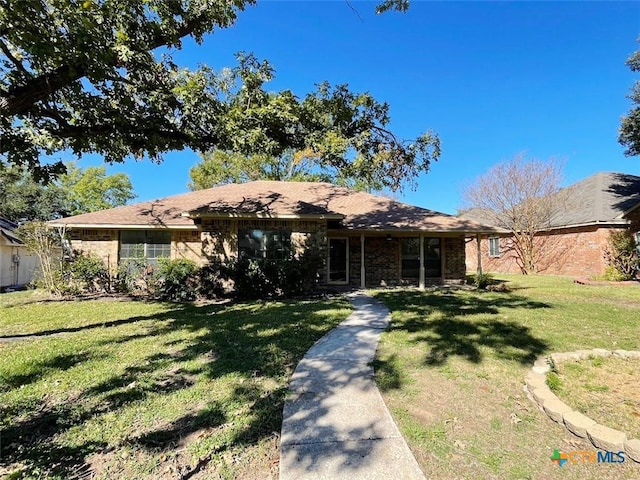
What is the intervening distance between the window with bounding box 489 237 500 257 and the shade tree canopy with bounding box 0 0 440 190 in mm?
16747

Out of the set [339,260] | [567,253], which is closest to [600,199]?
[567,253]

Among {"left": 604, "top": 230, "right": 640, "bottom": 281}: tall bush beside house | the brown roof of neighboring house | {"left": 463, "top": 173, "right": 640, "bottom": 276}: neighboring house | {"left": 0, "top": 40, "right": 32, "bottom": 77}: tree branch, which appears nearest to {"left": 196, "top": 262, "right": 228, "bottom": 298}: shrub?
the brown roof of neighboring house

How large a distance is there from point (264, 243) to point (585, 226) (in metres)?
15.9

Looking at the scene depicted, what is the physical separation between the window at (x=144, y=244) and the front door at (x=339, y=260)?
644cm

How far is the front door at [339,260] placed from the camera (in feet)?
48.3

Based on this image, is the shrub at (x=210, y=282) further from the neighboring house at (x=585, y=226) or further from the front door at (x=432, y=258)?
the neighboring house at (x=585, y=226)

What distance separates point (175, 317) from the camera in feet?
26.9

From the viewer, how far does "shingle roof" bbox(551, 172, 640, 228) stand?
55.3 ft

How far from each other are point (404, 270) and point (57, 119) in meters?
12.6

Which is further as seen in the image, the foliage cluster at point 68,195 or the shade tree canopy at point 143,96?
the foliage cluster at point 68,195

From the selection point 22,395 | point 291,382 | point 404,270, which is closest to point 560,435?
point 291,382

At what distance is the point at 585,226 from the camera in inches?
683

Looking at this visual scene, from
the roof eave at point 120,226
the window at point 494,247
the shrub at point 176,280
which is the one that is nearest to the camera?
the shrub at point 176,280

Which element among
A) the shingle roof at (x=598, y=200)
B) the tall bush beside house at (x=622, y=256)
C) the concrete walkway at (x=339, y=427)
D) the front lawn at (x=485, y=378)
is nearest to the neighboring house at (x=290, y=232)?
the front lawn at (x=485, y=378)
